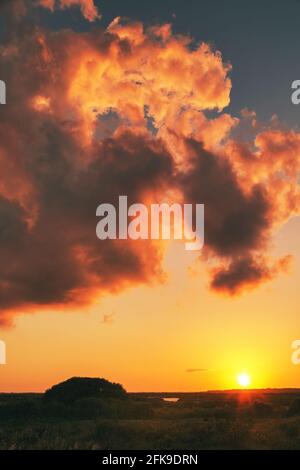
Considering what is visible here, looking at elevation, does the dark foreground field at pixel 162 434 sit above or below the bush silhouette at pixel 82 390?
below

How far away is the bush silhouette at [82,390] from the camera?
265ft

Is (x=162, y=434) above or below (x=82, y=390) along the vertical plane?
below

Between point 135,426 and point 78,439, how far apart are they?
20.3ft

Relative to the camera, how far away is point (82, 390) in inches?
3211

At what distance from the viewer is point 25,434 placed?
146 ft

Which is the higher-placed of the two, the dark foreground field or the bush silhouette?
the bush silhouette

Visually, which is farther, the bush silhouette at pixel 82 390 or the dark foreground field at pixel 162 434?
the bush silhouette at pixel 82 390

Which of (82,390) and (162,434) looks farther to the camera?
(82,390)

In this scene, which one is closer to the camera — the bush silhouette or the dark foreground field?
the dark foreground field

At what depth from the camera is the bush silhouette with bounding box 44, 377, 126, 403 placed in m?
80.7
